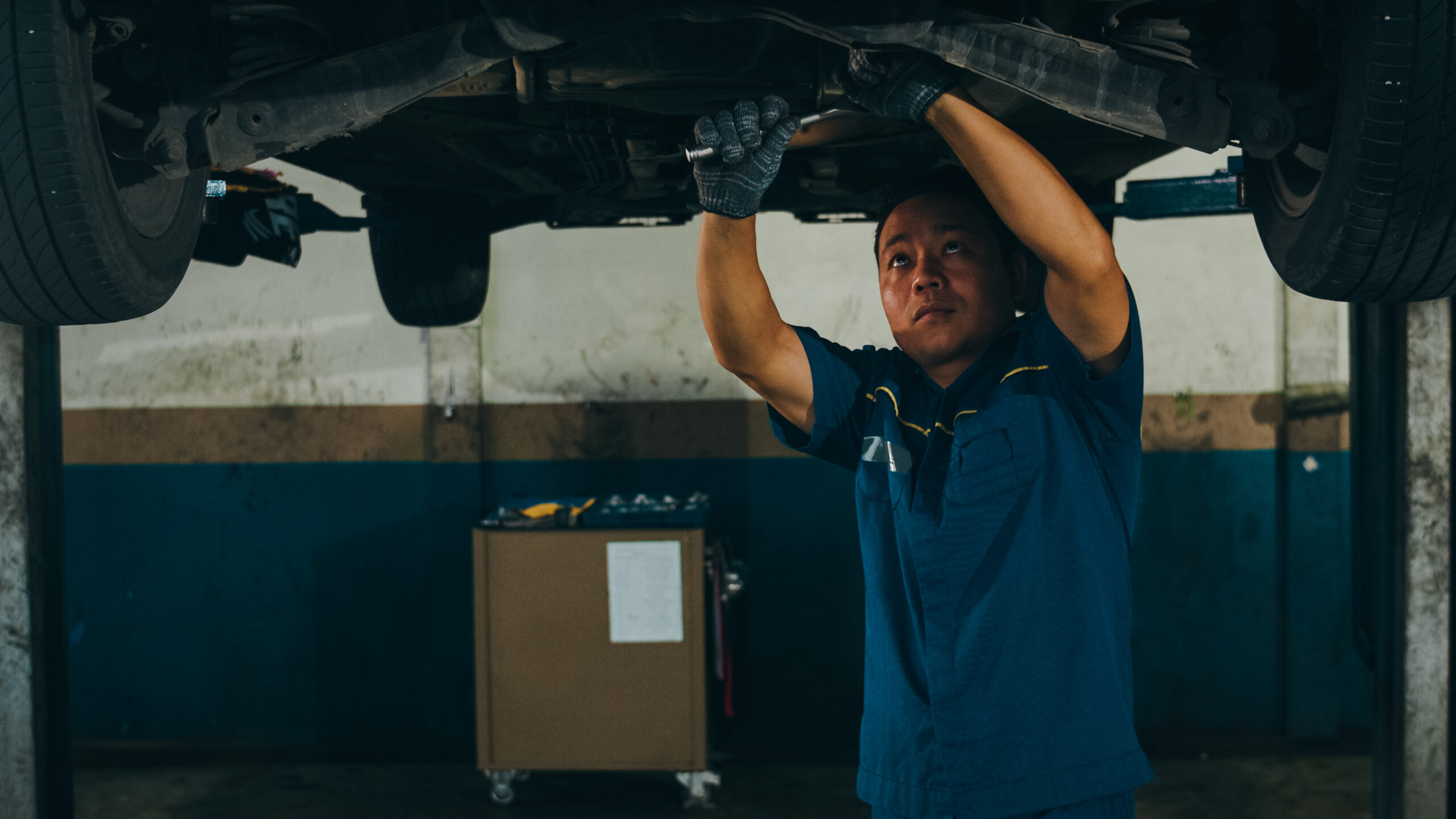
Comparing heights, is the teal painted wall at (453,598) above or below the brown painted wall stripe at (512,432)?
below

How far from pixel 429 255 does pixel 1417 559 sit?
110 inches

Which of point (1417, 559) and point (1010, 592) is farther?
point (1417, 559)

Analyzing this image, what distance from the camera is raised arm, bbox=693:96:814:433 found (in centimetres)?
127

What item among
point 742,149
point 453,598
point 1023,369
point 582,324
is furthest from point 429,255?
point 1023,369

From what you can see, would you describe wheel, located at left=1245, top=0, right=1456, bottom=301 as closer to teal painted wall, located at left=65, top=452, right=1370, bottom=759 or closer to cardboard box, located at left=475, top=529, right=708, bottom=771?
cardboard box, located at left=475, top=529, right=708, bottom=771

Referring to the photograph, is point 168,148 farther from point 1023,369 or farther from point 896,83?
point 1023,369

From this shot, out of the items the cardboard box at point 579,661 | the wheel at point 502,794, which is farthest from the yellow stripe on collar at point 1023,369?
the wheel at point 502,794

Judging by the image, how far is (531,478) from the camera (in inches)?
159

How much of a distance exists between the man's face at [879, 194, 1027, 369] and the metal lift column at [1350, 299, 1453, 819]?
1752 millimetres

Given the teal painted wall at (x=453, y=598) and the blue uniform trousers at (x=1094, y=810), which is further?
the teal painted wall at (x=453, y=598)

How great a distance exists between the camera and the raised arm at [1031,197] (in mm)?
1206

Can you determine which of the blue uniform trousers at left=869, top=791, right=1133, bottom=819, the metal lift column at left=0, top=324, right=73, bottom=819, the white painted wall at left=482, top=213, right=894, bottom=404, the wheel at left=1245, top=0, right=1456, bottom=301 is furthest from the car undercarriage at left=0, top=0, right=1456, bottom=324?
the white painted wall at left=482, top=213, right=894, bottom=404

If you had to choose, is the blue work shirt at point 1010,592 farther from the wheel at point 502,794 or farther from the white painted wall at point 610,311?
the white painted wall at point 610,311

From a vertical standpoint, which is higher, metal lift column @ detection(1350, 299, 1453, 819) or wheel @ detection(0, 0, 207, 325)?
wheel @ detection(0, 0, 207, 325)
